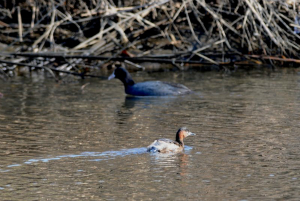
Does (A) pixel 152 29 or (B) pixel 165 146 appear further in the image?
(A) pixel 152 29

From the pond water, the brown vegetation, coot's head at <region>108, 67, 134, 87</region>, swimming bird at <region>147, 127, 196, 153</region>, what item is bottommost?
the pond water

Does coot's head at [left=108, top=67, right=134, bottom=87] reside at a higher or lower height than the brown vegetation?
lower

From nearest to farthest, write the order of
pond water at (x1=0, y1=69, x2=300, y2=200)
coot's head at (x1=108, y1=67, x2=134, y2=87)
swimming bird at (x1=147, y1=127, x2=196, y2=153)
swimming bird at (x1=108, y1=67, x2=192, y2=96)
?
pond water at (x1=0, y1=69, x2=300, y2=200)
swimming bird at (x1=147, y1=127, x2=196, y2=153)
swimming bird at (x1=108, y1=67, x2=192, y2=96)
coot's head at (x1=108, y1=67, x2=134, y2=87)

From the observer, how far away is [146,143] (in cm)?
967

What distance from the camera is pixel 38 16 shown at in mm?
21531

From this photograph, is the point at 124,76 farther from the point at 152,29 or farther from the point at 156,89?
the point at 152,29

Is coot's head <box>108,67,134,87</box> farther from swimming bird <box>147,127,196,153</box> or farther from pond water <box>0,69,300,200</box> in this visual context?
swimming bird <box>147,127,196,153</box>

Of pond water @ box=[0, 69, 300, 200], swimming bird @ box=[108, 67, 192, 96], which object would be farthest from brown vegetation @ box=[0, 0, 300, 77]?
swimming bird @ box=[108, 67, 192, 96]

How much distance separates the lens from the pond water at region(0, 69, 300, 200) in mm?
7180

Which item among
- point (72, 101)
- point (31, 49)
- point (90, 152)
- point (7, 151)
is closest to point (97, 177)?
point (90, 152)

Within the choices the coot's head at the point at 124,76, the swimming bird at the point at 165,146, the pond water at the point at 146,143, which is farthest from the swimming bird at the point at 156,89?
the swimming bird at the point at 165,146


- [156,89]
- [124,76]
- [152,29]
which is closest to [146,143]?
[156,89]

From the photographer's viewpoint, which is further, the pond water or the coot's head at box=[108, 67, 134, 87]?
the coot's head at box=[108, 67, 134, 87]

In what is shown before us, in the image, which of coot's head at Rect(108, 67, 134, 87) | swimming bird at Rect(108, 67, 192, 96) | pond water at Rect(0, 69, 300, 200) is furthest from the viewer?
coot's head at Rect(108, 67, 134, 87)
